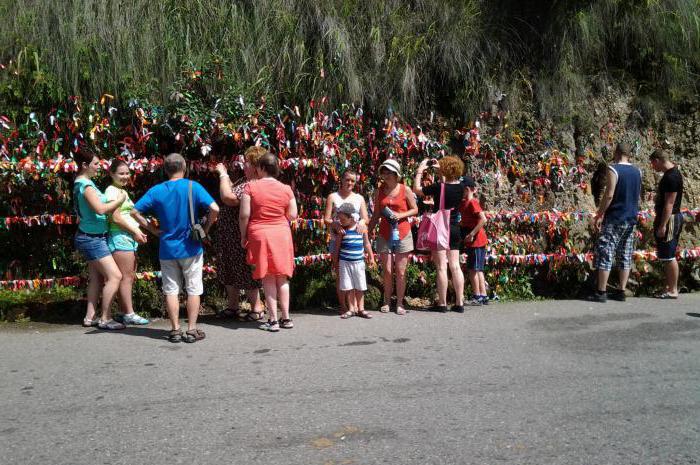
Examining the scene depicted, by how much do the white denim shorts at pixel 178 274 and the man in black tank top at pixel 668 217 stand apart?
5694 mm

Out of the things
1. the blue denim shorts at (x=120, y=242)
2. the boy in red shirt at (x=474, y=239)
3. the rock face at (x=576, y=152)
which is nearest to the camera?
the blue denim shorts at (x=120, y=242)

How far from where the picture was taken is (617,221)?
27.1 ft

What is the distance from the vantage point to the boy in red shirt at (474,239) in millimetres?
8008

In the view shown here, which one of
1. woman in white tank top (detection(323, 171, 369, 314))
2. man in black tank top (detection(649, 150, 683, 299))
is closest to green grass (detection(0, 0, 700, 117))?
woman in white tank top (detection(323, 171, 369, 314))

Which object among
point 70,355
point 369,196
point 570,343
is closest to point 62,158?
point 70,355

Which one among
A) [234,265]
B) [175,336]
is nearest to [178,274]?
[175,336]

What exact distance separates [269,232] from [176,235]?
35.4 inches

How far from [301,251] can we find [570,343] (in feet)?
11.1

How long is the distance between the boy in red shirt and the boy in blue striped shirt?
142 centimetres

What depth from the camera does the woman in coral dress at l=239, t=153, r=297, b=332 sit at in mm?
6586

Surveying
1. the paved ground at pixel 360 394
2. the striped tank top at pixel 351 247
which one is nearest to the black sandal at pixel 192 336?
the paved ground at pixel 360 394

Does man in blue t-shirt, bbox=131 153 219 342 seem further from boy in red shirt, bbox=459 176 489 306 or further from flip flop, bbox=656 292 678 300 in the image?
flip flop, bbox=656 292 678 300

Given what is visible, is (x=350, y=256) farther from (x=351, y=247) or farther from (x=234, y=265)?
(x=234, y=265)

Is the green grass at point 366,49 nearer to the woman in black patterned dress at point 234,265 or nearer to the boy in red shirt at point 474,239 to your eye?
the boy in red shirt at point 474,239
